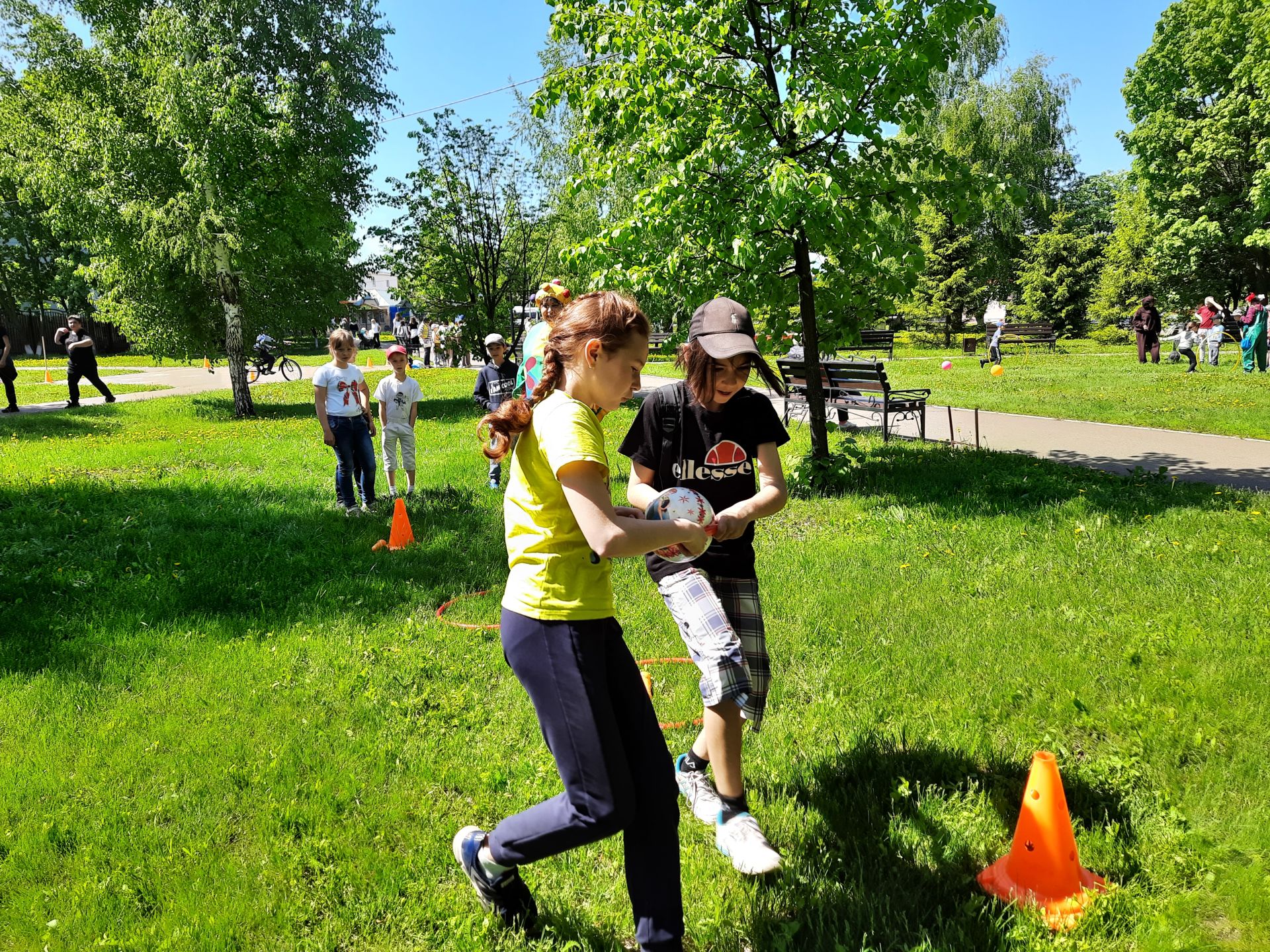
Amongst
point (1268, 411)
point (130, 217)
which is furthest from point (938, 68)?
point (130, 217)

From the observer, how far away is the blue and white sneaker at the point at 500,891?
2766 mm

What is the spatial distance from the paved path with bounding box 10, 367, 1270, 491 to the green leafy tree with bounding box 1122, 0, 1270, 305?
2493 centimetres

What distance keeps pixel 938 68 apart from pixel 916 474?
409cm

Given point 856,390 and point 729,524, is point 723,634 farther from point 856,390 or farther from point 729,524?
point 856,390

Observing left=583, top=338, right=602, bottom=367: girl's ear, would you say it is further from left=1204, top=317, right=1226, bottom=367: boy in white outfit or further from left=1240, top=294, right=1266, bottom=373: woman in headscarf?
left=1204, top=317, right=1226, bottom=367: boy in white outfit

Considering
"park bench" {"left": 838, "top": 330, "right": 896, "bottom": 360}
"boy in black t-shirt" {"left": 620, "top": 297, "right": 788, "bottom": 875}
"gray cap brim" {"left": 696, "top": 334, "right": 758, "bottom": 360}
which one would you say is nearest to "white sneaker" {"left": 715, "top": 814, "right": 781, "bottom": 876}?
"boy in black t-shirt" {"left": 620, "top": 297, "right": 788, "bottom": 875}

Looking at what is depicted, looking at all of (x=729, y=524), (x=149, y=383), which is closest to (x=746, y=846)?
(x=729, y=524)

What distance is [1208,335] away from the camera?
2256cm

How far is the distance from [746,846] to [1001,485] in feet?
21.6

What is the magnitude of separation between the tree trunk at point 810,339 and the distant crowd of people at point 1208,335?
15.7m

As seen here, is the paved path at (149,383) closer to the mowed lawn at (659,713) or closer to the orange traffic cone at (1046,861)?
the mowed lawn at (659,713)

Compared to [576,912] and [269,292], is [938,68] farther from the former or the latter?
[269,292]

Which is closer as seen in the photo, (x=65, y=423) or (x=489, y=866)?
(x=489, y=866)

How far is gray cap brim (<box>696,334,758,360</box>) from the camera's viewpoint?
3025 mm
